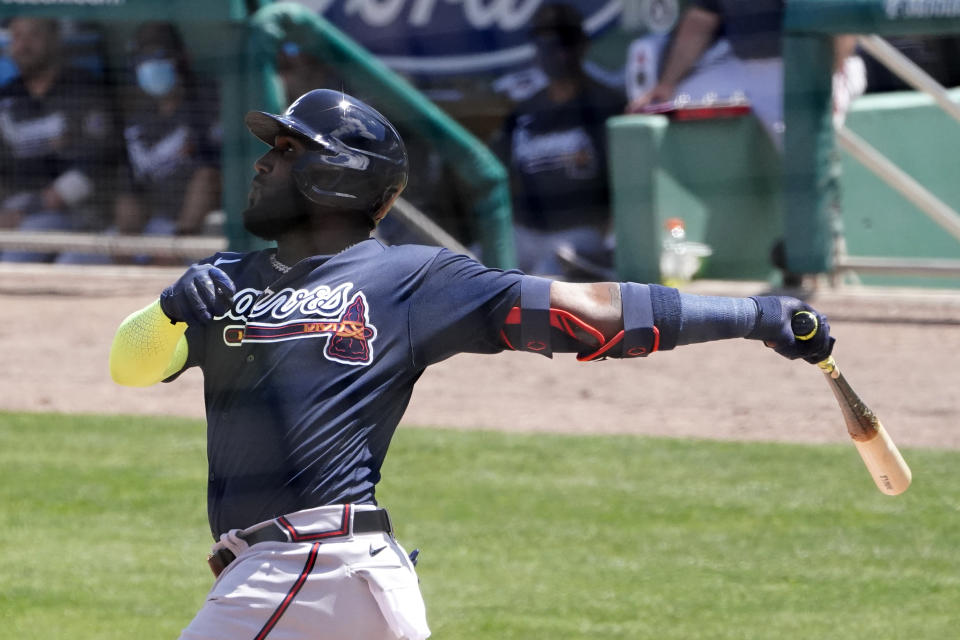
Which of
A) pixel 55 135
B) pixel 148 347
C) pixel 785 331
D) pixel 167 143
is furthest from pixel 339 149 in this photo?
pixel 55 135

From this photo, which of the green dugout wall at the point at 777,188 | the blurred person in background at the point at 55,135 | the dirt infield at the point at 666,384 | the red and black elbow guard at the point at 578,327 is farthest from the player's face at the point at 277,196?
the blurred person in background at the point at 55,135

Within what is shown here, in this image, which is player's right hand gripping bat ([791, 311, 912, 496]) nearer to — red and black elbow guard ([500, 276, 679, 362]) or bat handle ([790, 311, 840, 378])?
bat handle ([790, 311, 840, 378])

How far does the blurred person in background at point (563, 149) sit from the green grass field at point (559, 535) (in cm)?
358

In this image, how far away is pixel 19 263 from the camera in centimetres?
1108

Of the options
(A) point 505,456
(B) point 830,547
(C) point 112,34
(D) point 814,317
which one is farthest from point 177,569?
(C) point 112,34

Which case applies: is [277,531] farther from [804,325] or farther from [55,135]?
[55,135]

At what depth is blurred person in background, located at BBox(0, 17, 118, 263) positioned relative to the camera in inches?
431

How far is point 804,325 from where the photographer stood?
8.89ft

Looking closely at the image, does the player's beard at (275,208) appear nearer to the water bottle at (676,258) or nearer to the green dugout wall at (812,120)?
the green dugout wall at (812,120)

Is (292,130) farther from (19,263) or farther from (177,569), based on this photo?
(19,263)

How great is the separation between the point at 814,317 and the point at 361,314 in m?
0.84

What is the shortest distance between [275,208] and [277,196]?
23mm

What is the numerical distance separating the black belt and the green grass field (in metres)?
1.79

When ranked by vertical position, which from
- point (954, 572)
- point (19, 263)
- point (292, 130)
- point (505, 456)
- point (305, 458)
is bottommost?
point (19, 263)
